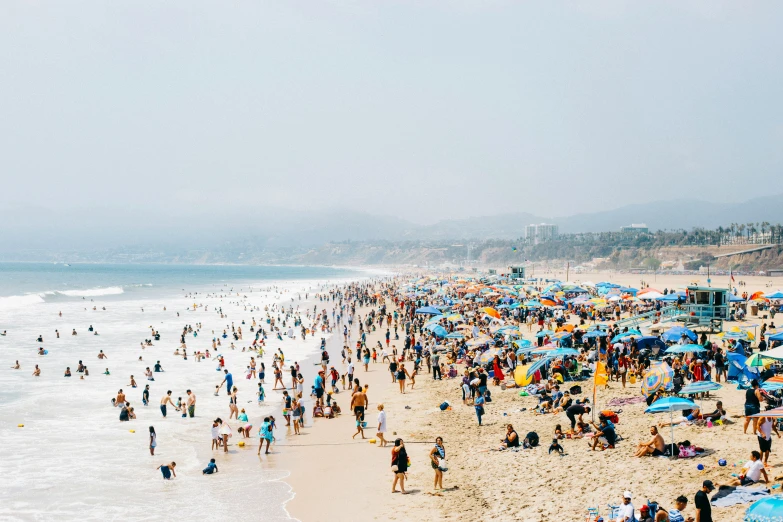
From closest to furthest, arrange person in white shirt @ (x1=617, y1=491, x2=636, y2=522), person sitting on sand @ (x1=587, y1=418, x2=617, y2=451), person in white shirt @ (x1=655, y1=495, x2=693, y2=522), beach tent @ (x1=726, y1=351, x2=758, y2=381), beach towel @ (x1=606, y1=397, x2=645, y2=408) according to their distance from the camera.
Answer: person in white shirt @ (x1=655, y1=495, x2=693, y2=522), person in white shirt @ (x1=617, y1=491, x2=636, y2=522), person sitting on sand @ (x1=587, y1=418, x2=617, y2=451), beach towel @ (x1=606, y1=397, x2=645, y2=408), beach tent @ (x1=726, y1=351, x2=758, y2=381)

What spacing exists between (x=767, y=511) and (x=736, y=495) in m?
1.79

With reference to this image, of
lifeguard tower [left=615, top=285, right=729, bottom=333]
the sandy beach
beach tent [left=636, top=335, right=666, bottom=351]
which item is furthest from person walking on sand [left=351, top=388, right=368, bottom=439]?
lifeguard tower [left=615, top=285, right=729, bottom=333]

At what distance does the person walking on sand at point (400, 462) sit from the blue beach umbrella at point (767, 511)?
516 cm

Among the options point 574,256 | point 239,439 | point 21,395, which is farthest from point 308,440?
point 574,256

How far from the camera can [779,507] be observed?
19.3 ft

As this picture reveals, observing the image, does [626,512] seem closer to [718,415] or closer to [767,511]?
[767,511]

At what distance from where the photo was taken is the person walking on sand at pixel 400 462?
9805mm

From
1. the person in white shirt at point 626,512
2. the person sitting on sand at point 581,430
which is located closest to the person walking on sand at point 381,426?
the person sitting on sand at point 581,430

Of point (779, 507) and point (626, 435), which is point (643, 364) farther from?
point (779, 507)

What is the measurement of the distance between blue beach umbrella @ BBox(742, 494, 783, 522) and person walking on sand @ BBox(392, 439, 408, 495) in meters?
5.16

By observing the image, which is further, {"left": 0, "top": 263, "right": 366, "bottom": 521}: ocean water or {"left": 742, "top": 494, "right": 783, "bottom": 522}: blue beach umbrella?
{"left": 0, "top": 263, "right": 366, "bottom": 521}: ocean water

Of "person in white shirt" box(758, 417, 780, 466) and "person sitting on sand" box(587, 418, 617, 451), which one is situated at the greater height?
"person in white shirt" box(758, 417, 780, 466)

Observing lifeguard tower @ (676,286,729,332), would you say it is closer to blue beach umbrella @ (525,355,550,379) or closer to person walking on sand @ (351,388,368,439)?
blue beach umbrella @ (525,355,550,379)

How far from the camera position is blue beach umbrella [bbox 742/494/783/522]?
586 cm
